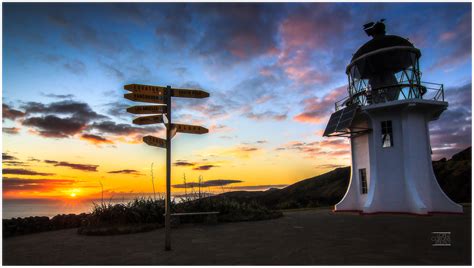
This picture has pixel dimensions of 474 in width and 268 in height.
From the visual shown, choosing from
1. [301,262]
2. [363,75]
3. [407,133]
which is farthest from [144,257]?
[363,75]

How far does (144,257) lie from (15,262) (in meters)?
2.32

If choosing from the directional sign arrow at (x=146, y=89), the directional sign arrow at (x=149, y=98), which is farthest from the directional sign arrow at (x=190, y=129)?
the directional sign arrow at (x=146, y=89)

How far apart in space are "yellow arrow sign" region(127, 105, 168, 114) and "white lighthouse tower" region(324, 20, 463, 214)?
10676 mm

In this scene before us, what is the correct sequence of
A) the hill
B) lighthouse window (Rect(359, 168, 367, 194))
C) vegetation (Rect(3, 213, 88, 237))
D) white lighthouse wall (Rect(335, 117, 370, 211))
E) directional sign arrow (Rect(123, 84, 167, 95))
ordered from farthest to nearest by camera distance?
the hill → lighthouse window (Rect(359, 168, 367, 194)) → white lighthouse wall (Rect(335, 117, 370, 211)) → vegetation (Rect(3, 213, 88, 237)) → directional sign arrow (Rect(123, 84, 167, 95))

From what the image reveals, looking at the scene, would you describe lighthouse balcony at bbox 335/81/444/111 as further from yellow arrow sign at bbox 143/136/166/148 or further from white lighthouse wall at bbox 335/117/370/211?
yellow arrow sign at bbox 143/136/166/148

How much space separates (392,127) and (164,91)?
475 inches

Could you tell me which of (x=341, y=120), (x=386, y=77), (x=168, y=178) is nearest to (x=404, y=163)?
(x=341, y=120)

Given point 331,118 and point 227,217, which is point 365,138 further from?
point 227,217

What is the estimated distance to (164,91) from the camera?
7262mm

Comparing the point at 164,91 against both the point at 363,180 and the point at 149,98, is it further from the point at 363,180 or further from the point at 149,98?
the point at 363,180

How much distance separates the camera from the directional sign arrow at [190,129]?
7305 mm

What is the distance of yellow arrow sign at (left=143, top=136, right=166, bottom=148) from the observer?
6.86 meters

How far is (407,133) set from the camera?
Result: 50.4ft

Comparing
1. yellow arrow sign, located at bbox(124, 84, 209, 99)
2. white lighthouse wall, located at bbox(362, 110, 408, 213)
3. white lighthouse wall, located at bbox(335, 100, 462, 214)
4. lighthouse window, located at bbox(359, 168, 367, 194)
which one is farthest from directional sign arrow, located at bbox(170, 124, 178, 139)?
lighthouse window, located at bbox(359, 168, 367, 194)
